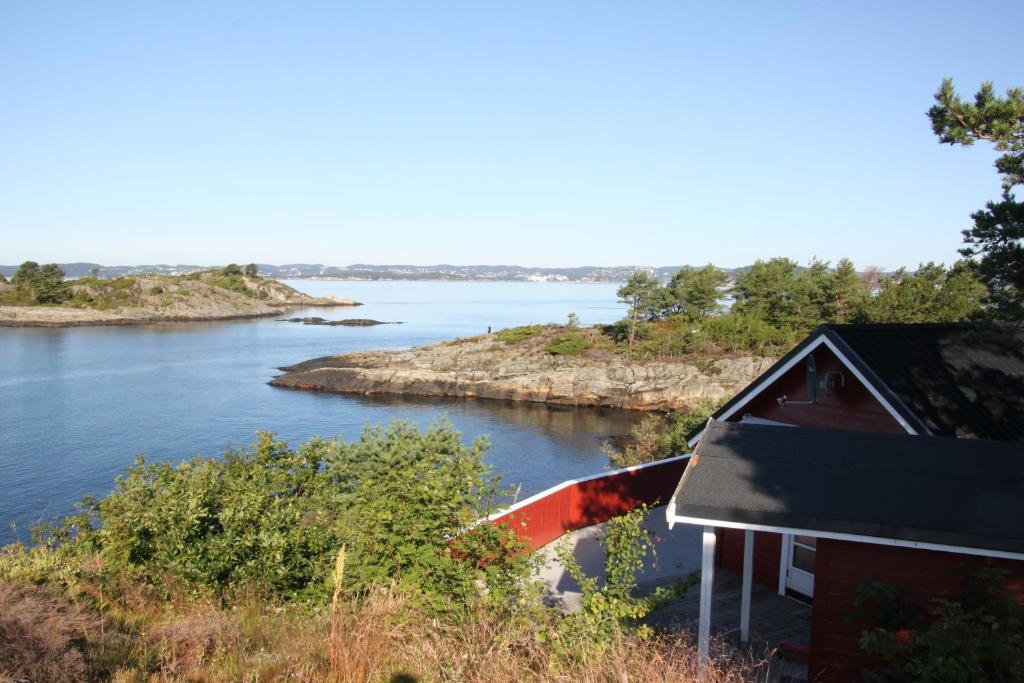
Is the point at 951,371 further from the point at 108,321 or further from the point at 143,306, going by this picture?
the point at 143,306

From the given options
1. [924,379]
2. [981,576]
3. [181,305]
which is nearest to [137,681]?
[981,576]

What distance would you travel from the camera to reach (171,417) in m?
36.3

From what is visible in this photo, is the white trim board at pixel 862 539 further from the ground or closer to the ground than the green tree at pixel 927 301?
closer to the ground

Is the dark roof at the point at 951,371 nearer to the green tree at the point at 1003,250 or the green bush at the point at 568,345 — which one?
the green tree at the point at 1003,250

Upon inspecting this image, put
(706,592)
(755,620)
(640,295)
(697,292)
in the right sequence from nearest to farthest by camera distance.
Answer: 1. (706,592)
2. (755,620)
3. (640,295)
4. (697,292)

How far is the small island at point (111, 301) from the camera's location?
8900 cm

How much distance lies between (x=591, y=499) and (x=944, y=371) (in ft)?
20.3

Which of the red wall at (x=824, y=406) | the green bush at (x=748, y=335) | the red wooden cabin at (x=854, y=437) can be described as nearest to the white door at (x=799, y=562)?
the red wooden cabin at (x=854, y=437)

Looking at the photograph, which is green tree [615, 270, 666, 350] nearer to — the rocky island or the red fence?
the rocky island

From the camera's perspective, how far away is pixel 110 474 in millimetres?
26016

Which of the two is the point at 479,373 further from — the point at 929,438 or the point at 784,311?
the point at 929,438

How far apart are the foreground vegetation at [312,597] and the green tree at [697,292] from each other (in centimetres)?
5198

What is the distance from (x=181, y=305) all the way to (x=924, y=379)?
10505 cm

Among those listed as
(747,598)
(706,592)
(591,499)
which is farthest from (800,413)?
(591,499)
